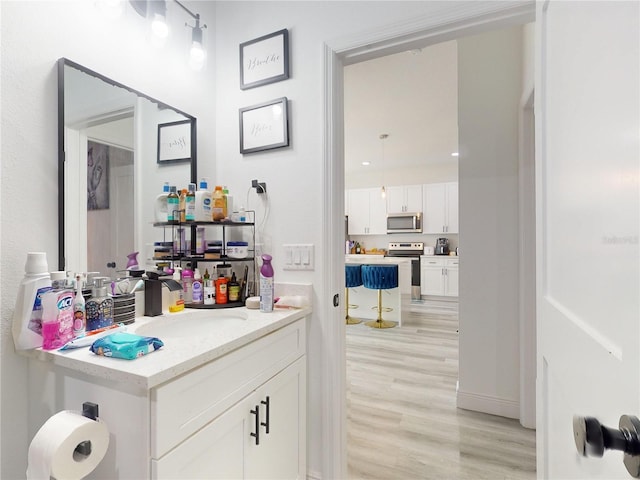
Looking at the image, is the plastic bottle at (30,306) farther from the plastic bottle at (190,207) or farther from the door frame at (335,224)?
the door frame at (335,224)

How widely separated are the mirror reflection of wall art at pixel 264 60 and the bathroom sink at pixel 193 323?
3.90 feet

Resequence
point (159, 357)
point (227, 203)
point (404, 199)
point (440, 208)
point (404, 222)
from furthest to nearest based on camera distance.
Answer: point (404, 199) < point (404, 222) < point (440, 208) < point (227, 203) < point (159, 357)

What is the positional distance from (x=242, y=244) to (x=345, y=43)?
107 centimetres

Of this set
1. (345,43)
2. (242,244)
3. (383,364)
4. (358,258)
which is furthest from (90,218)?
(358,258)

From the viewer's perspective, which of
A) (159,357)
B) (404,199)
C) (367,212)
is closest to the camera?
(159,357)

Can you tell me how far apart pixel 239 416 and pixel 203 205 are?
969 millimetres

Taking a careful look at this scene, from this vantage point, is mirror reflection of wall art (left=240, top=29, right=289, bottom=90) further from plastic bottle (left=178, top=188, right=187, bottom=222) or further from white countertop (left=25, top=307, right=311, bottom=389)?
white countertop (left=25, top=307, right=311, bottom=389)

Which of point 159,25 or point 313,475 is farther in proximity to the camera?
point 313,475

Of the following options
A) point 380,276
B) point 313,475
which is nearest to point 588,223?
point 313,475

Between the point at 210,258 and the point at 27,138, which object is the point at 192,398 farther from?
the point at 27,138

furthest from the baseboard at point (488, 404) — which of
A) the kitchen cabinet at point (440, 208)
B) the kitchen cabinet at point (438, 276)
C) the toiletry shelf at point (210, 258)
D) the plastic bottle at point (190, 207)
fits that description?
the kitchen cabinet at point (440, 208)

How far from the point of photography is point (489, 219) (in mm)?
2199

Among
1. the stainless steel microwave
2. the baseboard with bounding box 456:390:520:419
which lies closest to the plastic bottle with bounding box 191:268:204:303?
the baseboard with bounding box 456:390:520:419

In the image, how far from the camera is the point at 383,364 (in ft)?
9.86
